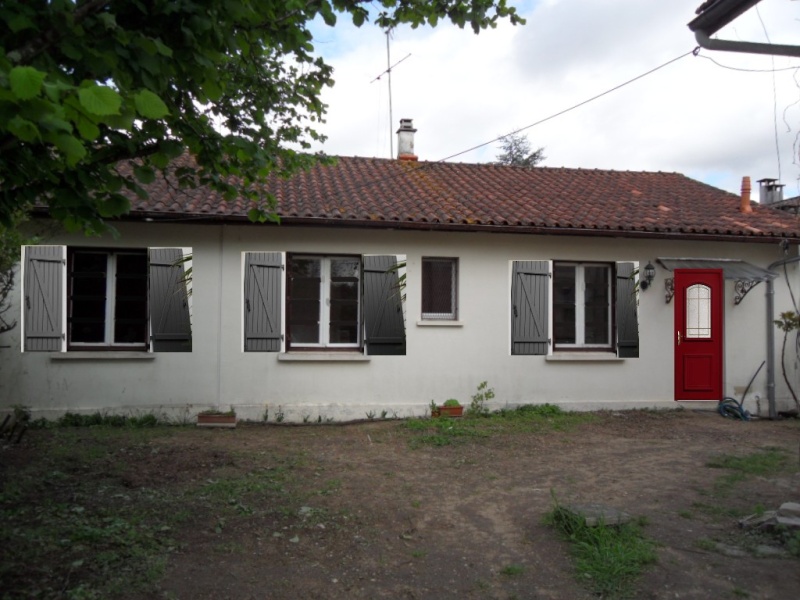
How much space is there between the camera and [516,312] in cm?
1015

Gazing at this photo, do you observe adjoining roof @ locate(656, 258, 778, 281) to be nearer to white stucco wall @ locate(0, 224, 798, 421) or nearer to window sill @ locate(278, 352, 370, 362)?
white stucco wall @ locate(0, 224, 798, 421)

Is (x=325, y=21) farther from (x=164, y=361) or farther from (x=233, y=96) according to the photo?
(x=164, y=361)

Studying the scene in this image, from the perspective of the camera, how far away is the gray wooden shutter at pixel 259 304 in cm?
930

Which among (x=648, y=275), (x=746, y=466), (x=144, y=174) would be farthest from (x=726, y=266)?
(x=144, y=174)

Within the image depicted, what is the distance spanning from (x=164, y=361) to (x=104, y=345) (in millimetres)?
908

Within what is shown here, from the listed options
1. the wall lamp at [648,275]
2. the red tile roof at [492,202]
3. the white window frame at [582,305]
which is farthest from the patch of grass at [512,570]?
the wall lamp at [648,275]

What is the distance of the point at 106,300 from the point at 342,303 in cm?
336

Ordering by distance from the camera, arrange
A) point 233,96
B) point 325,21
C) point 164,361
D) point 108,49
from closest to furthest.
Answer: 1. point 108,49
2. point 325,21
3. point 233,96
4. point 164,361

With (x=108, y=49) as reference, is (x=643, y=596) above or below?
below

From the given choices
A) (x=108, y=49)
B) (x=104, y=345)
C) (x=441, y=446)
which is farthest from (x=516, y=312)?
(x=108, y=49)

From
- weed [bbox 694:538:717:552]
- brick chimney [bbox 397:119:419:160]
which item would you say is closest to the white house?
brick chimney [bbox 397:119:419:160]

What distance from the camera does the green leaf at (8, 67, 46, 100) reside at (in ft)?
8.22

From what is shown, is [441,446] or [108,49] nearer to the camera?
[108,49]

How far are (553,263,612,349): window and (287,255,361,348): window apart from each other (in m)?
3.26
